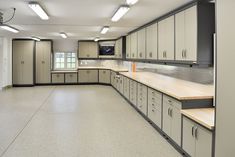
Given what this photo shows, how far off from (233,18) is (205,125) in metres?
1.25

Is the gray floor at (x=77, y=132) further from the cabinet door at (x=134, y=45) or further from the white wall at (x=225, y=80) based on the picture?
the cabinet door at (x=134, y=45)

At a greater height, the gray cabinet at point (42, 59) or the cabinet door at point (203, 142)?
the gray cabinet at point (42, 59)

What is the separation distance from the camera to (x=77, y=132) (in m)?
4.79

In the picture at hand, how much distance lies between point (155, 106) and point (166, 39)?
1.66 meters

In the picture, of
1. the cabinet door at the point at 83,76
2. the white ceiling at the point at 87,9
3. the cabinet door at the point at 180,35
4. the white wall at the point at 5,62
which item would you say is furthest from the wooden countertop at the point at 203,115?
the cabinet door at the point at 83,76

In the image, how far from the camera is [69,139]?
437 centimetres

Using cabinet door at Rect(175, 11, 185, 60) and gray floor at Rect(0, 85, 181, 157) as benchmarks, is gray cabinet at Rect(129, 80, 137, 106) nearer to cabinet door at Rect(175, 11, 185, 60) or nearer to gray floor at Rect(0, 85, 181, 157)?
gray floor at Rect(0, 85, 181, 157)

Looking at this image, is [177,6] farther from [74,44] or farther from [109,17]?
[74,44]

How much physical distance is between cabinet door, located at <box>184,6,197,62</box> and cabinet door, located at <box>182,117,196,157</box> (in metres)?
1.35

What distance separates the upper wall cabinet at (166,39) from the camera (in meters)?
5.26

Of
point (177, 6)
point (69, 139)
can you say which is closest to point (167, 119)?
point (69, 139)

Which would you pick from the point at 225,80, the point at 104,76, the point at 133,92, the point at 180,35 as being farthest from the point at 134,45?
the point at 225,80

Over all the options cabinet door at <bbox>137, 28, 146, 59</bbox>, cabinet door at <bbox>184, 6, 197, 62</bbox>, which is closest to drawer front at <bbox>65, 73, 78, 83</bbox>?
cabinet door at <bbox>137, 28, 146, 59</bbox>

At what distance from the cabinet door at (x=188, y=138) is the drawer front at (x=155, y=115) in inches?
43.9
